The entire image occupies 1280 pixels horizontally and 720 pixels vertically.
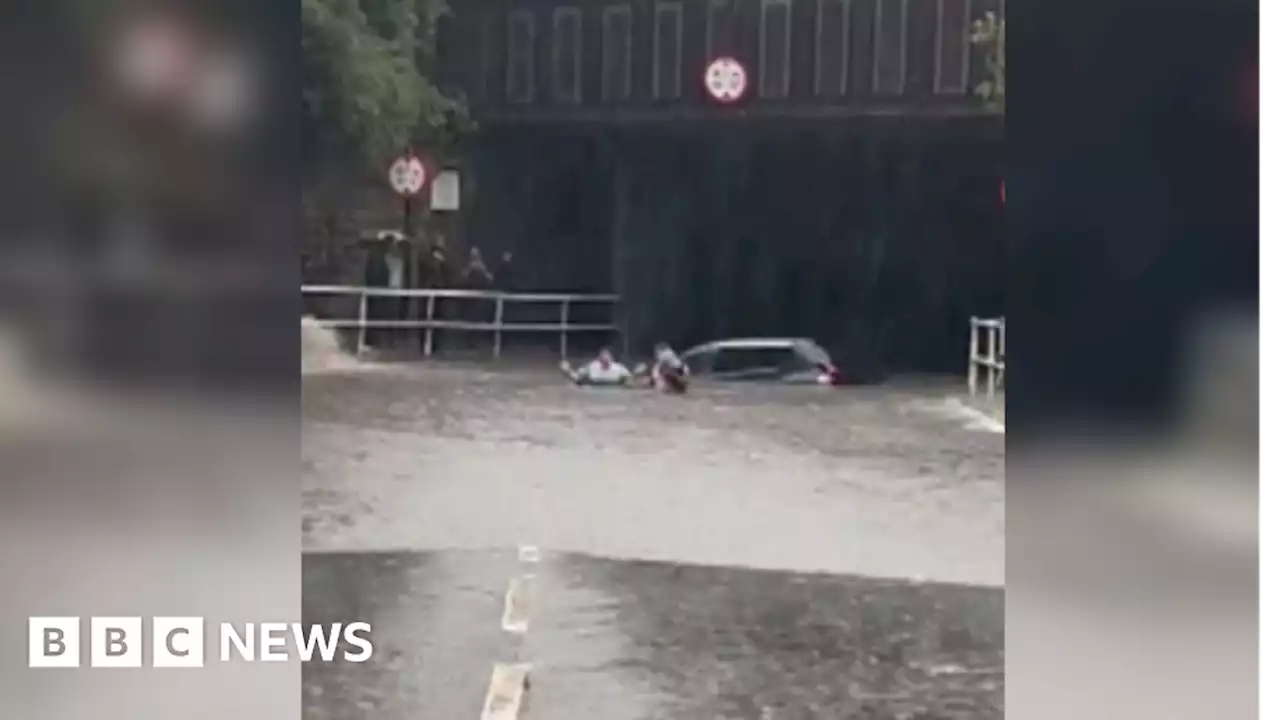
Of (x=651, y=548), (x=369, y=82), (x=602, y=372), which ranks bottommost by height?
(x=651, y=548)

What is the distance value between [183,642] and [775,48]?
957 millimetres

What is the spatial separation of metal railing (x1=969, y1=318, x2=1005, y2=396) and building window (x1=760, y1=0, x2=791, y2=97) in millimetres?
351

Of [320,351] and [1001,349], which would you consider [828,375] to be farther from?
[320,351]

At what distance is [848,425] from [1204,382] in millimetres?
404

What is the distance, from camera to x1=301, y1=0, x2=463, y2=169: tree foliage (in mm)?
2316

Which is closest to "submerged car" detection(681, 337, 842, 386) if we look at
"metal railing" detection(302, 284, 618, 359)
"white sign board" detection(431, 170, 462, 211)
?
"metal railing" detection(302, 284, 618, 359)

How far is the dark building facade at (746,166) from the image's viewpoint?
7.67 feet

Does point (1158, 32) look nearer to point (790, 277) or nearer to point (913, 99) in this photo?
point (913, 99)

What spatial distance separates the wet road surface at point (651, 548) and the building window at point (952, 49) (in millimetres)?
364

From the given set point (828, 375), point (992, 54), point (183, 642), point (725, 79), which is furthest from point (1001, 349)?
point (183, 642)

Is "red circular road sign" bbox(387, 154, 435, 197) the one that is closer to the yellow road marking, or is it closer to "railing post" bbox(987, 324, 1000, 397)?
the yellow road marking

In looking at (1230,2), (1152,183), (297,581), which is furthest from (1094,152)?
(297,581)

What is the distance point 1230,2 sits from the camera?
2246mm

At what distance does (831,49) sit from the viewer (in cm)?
234
